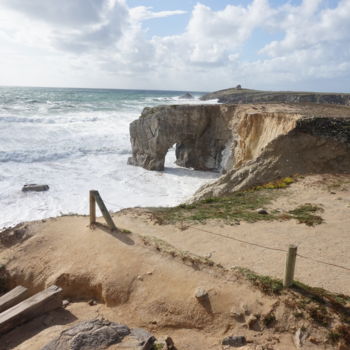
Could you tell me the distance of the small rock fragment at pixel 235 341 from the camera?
6320 millimetres

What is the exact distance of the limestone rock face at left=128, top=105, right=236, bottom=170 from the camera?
1229 inches

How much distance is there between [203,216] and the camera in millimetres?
12258

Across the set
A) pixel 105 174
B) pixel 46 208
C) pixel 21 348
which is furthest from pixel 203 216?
pixel 105 174

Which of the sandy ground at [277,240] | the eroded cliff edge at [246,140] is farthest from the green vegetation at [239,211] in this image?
the eroded cliff edge at [246,140]

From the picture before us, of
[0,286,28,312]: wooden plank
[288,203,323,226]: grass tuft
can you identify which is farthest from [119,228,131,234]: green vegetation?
[288,203,323,226]: grass tuft

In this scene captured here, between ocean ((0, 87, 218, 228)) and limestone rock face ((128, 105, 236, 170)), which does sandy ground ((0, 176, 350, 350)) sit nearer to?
ocean ((0, 87, 218, 228))

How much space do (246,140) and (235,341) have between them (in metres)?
17.8

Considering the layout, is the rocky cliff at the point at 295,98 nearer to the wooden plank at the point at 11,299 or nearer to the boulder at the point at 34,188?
the boulder at the point at 34,188

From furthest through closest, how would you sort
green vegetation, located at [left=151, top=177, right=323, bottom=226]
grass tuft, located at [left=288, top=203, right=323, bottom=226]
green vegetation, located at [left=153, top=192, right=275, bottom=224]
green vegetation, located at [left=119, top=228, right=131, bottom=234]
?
green vegetation, located at [left=153, top=192, right=275, bottom=224] → green vegetation, located at [left=151, top=177, right=323, bottom=226] → grass tuft, located at [left=288, top=203, right=323, bottom=226] → green vegetation, located at [left=119, top=228, right=131, bottom=234]

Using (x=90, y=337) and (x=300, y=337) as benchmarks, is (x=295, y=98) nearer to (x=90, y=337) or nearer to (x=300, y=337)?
(x=300, y=337)

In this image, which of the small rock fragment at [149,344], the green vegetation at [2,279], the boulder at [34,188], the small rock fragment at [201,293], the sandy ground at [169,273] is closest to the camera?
the small rock fragment at [149,344]

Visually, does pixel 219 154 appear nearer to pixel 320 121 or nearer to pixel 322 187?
pixel 320 121

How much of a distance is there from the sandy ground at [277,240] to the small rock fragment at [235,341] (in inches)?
82.0

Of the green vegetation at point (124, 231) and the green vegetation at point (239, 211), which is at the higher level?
the green vegetation at point (124, 231)
